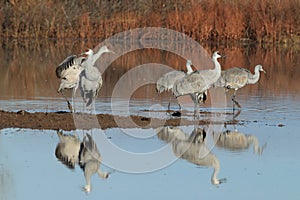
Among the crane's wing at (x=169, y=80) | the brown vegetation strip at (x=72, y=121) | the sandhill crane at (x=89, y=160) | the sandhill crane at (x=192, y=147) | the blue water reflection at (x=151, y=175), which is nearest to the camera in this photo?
the blue water reflection at (x=151, y=175)

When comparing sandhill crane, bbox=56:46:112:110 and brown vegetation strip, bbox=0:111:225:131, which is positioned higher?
sandhill crane, bbox=56:46:112:110

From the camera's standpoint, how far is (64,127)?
11.6 meters

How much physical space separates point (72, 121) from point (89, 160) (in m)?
2.43

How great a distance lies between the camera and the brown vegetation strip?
11.7 m

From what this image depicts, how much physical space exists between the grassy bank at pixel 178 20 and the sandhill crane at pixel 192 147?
66.4ft

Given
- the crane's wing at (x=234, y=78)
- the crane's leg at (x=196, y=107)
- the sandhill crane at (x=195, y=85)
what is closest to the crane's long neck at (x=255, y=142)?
the crane's leg at (x=196, y=107)

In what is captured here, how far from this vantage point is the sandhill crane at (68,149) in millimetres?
9594

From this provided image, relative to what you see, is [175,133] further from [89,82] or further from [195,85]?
[89,82]

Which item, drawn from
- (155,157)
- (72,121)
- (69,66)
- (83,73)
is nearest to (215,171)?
(155,157)

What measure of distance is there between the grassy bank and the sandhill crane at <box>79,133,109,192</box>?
2129cm

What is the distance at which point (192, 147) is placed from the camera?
10805 mm

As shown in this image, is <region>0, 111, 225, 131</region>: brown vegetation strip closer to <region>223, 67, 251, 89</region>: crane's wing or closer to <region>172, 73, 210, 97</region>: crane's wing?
<region>172, 73, 210, 97</region>: crane's wing

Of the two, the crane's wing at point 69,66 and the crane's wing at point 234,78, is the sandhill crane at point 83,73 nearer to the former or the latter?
the crane's wing at point 69,66

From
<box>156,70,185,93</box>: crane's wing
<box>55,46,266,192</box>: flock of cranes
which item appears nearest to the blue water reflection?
<box>55,46,266,192</box>: flock of cranes
